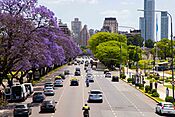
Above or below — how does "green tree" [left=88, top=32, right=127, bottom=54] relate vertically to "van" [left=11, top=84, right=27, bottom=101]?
above

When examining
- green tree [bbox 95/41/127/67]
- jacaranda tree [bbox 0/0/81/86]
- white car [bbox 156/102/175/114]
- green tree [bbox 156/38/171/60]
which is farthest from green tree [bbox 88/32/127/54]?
white car [bbox 156/102/175/114]

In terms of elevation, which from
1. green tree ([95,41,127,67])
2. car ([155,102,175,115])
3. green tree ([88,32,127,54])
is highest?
green tree ([88,32,127,54])

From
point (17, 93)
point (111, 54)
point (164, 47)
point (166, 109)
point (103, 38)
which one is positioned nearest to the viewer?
point (166, 109)

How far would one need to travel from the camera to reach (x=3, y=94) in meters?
48.1

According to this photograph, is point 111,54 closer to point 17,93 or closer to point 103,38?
point 103,38

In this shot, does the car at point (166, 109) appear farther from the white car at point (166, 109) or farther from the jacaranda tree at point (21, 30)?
the jacaranda tree at point (21, 30)

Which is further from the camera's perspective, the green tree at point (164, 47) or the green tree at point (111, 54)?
the green tree at point (164, 47)

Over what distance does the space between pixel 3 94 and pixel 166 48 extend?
140407mm

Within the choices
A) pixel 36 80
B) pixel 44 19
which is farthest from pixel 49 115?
pixel 36 80

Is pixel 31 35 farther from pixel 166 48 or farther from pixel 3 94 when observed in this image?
pixel 166 48

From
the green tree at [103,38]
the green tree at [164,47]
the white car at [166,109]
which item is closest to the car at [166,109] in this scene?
the white car at [166,109]

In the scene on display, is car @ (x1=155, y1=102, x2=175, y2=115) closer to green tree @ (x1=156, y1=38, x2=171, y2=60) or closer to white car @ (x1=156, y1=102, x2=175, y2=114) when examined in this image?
white car @ (x1=156, y1=102, x2=175, y2=114)

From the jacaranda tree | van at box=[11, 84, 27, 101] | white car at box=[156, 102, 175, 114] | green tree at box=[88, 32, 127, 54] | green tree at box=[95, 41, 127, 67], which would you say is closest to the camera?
white car at box=[156, 102, 175, 114]

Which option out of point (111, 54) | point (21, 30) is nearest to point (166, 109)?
point (21, 30)
